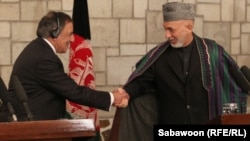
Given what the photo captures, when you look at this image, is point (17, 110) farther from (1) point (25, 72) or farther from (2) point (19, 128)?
(2) point (19, 128)

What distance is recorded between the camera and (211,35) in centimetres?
577

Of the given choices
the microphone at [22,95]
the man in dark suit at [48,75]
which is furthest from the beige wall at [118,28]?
the microphone at [22,95]

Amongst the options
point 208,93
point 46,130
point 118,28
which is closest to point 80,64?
point 118,28

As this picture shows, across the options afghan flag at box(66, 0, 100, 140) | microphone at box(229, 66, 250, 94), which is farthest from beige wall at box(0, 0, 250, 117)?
microphone at box(229, 66, 250, 94)

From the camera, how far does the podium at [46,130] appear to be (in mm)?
2016

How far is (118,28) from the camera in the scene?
17.9ft

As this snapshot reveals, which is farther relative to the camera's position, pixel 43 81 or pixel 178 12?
pixel 178 12

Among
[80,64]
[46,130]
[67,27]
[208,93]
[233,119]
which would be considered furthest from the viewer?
[80,64]

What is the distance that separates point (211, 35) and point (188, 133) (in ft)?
11.1

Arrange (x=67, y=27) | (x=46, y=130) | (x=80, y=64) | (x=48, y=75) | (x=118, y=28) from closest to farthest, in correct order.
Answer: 1. (x=46, y=130)
2. (x=48, y=75)
3. (x=67, y=27)
4. (x=80, y=64)
5. (x=118, y=28)

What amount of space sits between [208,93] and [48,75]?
1.13 m

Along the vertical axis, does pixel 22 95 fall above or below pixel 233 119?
above

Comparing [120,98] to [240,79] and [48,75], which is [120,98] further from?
[240,79]

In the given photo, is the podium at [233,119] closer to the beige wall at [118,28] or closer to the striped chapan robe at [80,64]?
the striped chapan robe at [80,64]
